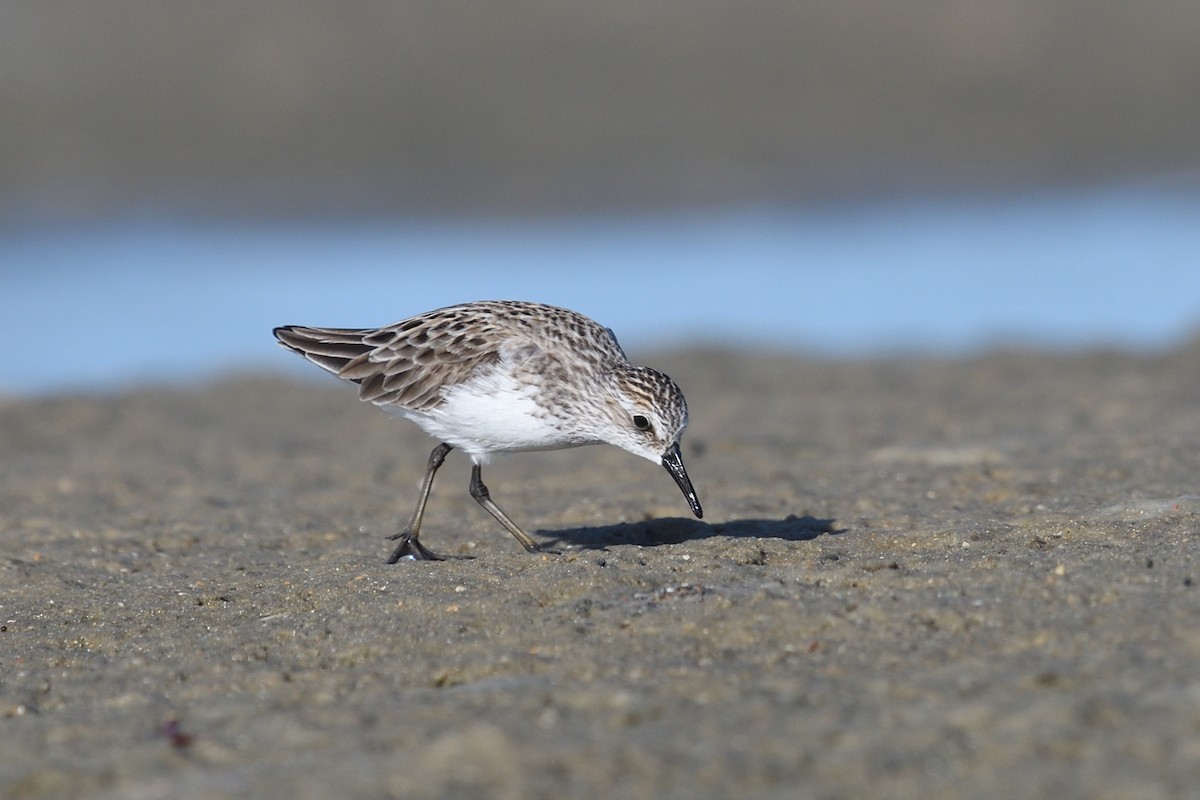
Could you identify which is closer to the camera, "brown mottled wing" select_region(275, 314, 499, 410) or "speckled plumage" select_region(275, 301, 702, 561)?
"speckled plumage" select_region(275, 301, 702, 561)

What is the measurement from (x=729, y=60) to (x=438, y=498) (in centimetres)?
1624

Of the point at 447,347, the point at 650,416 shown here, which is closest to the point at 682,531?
the point at 650,416

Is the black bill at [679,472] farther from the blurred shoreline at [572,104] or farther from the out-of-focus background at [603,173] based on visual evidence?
the blurred shoreline at [572,104]

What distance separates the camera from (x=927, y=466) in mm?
9391

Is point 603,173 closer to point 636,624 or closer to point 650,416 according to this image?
point 650,416

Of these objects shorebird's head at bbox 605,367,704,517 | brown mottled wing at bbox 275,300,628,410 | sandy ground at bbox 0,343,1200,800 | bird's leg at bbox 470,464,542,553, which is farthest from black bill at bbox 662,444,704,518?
bird's leg at bbox 470,464,542,553

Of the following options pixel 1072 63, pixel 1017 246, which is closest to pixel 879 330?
pixel 1017 246

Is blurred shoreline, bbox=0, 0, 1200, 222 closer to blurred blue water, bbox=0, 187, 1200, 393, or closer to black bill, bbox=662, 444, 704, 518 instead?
blurred blue water, bbox=0, 187, 1200, 393

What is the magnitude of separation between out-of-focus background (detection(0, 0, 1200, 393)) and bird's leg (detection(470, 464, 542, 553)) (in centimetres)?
693

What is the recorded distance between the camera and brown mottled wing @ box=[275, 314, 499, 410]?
7.70 meters

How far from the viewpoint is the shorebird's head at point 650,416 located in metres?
7.38

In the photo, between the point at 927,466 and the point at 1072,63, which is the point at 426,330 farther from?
the point at 1072,63

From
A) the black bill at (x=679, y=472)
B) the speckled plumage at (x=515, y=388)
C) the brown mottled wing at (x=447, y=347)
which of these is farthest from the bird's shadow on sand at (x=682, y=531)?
the brown mottled wing at (x=447, y=347)

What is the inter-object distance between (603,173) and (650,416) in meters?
14.7
